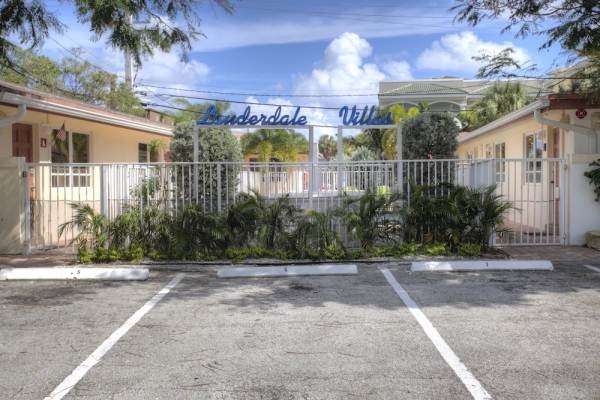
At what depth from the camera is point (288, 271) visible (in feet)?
29.1

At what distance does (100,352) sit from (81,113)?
9.08 metres

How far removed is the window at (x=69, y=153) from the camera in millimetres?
13391

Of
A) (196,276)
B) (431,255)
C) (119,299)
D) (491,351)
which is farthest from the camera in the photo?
(431,255)

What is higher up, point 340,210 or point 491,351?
point 340,210

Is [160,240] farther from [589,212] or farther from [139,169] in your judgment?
[589,212]

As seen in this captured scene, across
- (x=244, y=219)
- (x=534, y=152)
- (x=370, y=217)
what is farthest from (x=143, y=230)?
(x=534, y=152)

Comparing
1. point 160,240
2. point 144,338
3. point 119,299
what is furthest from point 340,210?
point 144,338

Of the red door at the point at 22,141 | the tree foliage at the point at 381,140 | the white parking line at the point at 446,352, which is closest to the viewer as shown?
the white parking line at the point at 446,352

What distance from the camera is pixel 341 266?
895 cm

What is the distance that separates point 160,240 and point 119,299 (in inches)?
111

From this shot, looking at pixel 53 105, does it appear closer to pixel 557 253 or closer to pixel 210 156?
pixel 210 156

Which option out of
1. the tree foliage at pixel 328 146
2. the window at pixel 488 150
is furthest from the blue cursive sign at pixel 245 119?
the tree foliage at pixel 328 146

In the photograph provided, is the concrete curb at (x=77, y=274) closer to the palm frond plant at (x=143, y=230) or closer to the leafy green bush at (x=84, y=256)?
the leafy green bush at (x=84, y=256)

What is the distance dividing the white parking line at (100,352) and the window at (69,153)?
6996 mm
